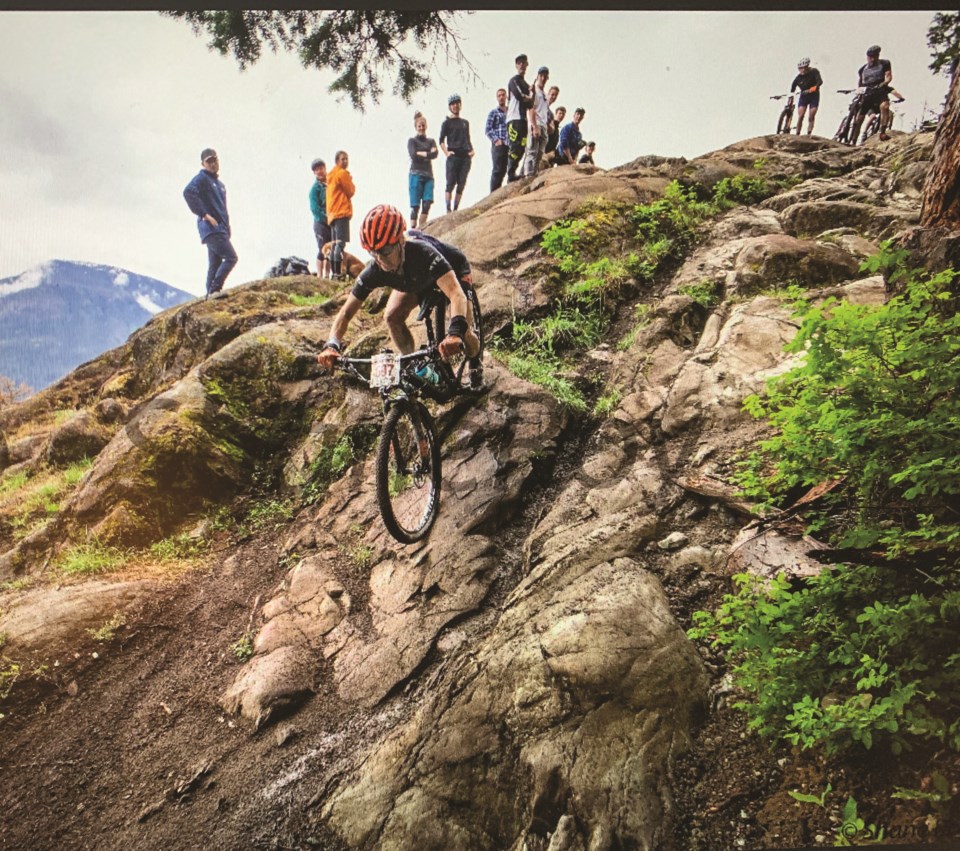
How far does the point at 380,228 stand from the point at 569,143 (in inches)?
480

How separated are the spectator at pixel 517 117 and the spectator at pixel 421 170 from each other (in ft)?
7.52

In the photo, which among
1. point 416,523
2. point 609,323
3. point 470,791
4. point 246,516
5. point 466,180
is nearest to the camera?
point 470,791

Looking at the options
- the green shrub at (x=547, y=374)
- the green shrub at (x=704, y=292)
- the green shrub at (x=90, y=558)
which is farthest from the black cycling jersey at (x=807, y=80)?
the green shrub at (x=90, y=558)

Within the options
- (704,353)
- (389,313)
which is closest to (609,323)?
(704,353)

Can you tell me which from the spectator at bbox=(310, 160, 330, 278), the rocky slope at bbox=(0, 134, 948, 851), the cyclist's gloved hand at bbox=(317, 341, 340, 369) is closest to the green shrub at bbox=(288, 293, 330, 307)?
the spectator at bbox=(310, 160, 330, 278)

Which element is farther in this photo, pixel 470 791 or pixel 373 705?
pixel 373 705

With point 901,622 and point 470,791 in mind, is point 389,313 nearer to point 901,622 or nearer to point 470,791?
point 470,791

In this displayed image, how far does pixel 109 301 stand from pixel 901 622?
7251 millimetres

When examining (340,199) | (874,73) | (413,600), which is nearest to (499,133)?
(340,199)

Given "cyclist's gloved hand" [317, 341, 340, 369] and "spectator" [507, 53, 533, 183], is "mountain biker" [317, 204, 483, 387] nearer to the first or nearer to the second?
"cyclist's gloved hand" [317, 341, 340, 369]

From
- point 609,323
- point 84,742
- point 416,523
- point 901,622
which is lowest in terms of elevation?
point 84,742

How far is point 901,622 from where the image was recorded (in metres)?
2.07

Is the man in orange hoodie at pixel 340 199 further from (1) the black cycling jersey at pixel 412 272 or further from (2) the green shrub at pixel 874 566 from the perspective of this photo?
(2) the green shrub at pixel 874 566

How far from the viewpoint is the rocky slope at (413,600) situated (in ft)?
8.48
